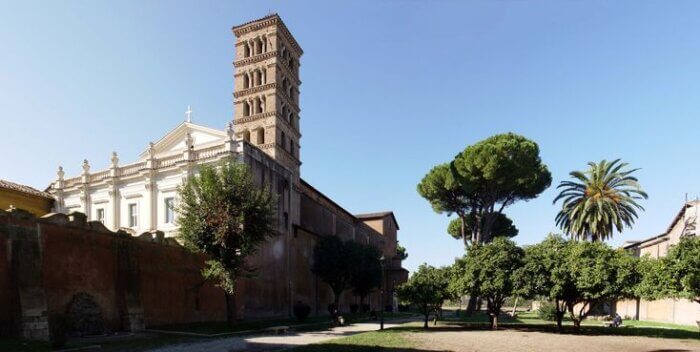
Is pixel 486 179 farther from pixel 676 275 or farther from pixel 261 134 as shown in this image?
pixel 261 134

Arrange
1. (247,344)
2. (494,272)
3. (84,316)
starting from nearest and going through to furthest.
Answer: (247,344) < (84,316) < (494,272)

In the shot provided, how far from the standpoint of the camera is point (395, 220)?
76.1 meters

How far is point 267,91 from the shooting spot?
43.0 metres

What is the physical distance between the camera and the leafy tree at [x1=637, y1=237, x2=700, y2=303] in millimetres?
20875

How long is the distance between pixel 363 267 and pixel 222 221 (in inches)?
824

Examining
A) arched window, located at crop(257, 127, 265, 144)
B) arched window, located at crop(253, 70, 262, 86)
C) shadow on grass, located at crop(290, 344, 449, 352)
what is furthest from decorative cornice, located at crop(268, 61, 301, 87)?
shadow on grass, located at crop(290, 344, 449, 352)

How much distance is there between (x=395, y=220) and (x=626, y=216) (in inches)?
1646

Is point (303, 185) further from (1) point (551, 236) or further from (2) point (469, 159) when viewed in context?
(1) point (551, 236)

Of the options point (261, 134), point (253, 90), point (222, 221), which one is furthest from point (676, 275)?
point (253, 90)

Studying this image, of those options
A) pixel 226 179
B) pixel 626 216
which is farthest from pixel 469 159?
pixel 226 179

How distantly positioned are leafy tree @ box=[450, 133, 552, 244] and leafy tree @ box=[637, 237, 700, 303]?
16729 millimetres

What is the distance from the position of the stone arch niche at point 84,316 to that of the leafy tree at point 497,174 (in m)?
29.4

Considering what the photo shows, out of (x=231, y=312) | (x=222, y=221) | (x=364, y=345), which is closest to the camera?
(x=364, y=345)

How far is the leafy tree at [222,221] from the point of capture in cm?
2364
